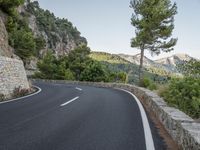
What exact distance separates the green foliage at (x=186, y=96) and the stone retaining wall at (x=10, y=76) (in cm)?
970

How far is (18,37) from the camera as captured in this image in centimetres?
4897

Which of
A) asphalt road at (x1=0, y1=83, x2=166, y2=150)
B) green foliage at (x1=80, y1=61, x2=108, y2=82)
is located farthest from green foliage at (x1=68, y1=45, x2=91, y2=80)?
asphalt road at (x1=0, y1=83, x2=166, y2=150)

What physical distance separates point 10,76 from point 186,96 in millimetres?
11448

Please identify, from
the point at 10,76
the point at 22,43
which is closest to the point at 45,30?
the point at 22,43

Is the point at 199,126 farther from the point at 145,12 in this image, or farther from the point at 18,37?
the point at 18,37

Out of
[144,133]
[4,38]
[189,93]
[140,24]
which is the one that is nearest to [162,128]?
[144,133]

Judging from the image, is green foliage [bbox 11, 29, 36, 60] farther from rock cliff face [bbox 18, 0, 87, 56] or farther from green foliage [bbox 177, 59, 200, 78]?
green foliage [bbox 177, 59, 200, 78]

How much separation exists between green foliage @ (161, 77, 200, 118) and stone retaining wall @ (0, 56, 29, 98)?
31.8 feet

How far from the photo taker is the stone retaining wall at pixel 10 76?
17.5 meters

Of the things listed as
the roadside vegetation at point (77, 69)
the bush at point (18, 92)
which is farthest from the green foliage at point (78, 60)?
the bush at point (18, 92)

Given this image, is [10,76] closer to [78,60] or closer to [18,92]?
[18,92]

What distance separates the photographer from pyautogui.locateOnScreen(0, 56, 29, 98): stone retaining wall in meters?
17.5

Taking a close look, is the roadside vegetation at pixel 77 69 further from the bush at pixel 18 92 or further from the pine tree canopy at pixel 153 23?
the bush at pixel 18 92

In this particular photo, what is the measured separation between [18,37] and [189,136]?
46815 millimetres
